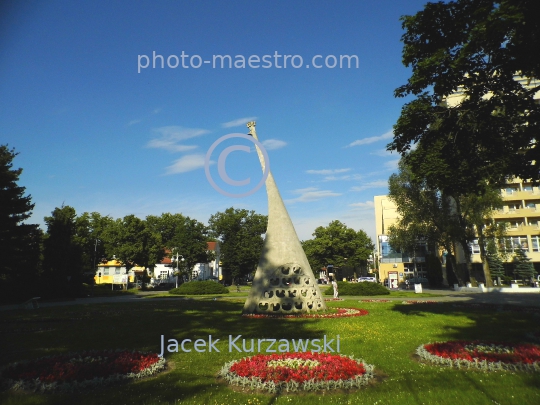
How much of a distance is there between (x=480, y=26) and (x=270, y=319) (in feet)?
45.2

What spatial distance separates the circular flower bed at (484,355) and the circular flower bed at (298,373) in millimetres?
2096

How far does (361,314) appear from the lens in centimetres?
1834

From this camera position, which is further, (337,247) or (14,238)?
(337,247)

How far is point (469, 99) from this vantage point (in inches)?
591

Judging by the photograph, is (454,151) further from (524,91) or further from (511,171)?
(524,91)

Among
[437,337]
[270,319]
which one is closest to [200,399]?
[437,337]

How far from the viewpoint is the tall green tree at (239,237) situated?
70625 millimetres

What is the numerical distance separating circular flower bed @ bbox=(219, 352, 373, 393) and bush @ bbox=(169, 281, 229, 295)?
35466 mm

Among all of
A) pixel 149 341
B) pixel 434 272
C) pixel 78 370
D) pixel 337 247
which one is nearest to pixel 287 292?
pixel 149 341

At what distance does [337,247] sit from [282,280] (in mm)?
59019

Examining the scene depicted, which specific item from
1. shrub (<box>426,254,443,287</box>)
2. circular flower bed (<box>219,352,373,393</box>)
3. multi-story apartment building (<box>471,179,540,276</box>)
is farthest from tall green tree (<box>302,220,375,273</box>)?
circular flower bed (<box>219,352,373,393</box>)

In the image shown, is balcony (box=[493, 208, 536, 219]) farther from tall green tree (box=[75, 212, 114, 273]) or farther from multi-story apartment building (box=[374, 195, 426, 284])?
tall green tree (box=[75, 212, 114, 273])

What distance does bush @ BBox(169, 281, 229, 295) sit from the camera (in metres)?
42.3

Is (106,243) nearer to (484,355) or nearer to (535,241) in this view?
(484,355)
